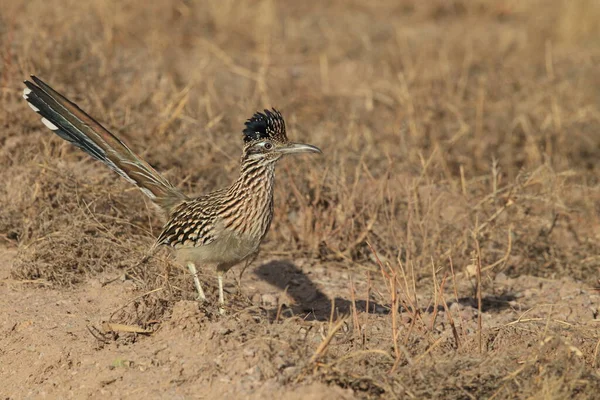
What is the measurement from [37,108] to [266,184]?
152 centimetres

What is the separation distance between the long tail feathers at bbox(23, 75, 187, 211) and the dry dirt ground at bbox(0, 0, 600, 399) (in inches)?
15.7

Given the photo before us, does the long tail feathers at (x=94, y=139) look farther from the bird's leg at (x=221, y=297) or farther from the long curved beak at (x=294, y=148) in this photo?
the long curved beak at (x=294, y=148)

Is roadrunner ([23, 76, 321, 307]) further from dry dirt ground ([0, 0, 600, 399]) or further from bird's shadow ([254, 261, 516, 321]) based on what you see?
bird's shadow ([254, 261, 516, 321])

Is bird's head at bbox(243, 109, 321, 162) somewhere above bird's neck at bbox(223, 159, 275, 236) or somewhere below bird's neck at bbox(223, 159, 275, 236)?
above

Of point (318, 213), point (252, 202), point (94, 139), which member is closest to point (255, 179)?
point (252, 202)

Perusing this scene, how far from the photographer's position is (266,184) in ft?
16.0

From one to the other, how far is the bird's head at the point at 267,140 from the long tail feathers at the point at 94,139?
0.74m

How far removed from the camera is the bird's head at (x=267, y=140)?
16.0ft

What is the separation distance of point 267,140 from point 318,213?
4.91 feet

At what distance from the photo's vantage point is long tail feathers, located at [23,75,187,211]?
17.4ft

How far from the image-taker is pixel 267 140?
16.0 ft

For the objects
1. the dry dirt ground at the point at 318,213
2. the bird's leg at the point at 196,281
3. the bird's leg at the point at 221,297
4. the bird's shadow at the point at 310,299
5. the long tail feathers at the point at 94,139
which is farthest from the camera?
the bird's shadow at the point at 310,299

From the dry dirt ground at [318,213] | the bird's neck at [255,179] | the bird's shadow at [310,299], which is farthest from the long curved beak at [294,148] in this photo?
the bird's shadow at [310,299]

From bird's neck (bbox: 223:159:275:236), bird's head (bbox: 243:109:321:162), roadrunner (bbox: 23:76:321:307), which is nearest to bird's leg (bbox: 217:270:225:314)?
roadrunner (bbox: 23:76:321:307)
